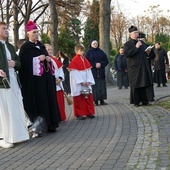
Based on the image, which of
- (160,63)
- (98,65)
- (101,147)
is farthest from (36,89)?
(160,63)

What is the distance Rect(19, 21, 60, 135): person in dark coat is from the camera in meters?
8.01

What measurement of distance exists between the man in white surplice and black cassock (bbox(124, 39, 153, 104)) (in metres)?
4.49

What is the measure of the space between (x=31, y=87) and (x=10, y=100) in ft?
2.95

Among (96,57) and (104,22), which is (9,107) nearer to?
(96,57)

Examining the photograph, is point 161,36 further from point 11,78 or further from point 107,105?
point 11,78

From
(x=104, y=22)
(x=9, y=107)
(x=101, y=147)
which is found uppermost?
(x=104, y=22)

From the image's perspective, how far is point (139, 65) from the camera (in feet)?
36.6

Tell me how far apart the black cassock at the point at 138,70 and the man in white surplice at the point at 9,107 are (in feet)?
14.7

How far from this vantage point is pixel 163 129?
25.4 feet

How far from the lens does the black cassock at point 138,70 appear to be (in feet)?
36.4

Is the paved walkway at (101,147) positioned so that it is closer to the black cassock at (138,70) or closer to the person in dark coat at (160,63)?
the black cassock at (138,70)

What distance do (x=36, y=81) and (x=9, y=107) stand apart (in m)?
1.03

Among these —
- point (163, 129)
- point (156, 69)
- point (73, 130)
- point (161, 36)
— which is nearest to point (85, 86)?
point (73, 130)

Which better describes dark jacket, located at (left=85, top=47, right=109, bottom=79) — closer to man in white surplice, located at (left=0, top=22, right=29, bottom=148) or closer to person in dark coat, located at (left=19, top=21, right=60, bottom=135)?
person in dark coat, located at (left=19, top=21, right=60, bottom=135)
